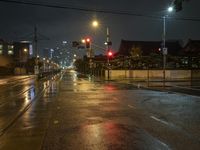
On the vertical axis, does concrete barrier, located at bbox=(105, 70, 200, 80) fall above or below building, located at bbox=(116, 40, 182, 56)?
below

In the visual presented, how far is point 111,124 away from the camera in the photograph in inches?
556

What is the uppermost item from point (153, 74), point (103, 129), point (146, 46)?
point (146, 46)

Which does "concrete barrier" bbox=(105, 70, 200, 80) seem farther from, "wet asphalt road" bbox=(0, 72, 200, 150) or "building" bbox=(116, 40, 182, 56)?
"wet asphalt road" bbox=(0, 72, 200, 150)

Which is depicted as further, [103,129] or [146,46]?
[146,46]

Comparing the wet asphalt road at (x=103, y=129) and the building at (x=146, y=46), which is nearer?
the wet asphalt road at (x=103, y=129)

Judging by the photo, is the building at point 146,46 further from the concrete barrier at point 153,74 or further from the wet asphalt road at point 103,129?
the wet asphalt road at point 103,129

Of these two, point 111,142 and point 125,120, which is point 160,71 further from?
point 111,142

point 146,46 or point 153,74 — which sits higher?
point 146,46

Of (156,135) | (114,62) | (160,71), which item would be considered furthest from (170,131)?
(114,62)

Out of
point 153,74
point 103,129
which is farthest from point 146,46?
point 103,129

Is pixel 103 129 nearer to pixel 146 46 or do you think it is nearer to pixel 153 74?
pixel 153 74

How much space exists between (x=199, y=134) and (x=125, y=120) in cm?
374

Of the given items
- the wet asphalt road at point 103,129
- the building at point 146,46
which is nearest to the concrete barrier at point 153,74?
the building at point 146,46

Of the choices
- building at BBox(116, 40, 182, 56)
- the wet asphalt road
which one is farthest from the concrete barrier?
the wet asphalt road
